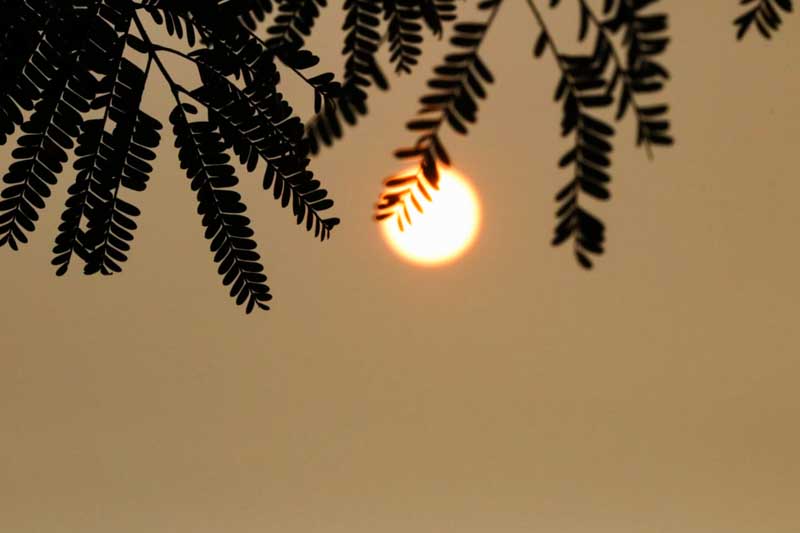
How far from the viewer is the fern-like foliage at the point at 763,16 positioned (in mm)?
335

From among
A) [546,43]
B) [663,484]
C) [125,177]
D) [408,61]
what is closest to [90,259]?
[125,177]

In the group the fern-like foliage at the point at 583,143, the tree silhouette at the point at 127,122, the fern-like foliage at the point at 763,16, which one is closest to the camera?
the fern-like foliage at the point at 583,143

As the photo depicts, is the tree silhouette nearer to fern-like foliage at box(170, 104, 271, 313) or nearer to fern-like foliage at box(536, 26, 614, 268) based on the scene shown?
fern-like foliage at box(170, 104, 271, 313)

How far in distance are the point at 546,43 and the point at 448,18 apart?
119 millimetres

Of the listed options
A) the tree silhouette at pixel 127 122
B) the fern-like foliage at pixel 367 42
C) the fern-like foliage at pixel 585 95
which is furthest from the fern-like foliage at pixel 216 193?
the fern-like foliage at pixel 585 95

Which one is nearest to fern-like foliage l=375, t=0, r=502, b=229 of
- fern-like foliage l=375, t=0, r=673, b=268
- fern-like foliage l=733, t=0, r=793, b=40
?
fern-like foliage l=375, t=0, r=673, b=268

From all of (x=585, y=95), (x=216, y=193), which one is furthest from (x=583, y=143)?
(x=216, y=193)

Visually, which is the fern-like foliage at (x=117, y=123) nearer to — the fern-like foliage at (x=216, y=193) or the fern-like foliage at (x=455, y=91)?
the fern-like foliage at (x=216, y=193)

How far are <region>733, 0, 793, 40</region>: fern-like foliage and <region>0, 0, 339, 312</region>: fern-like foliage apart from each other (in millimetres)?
188

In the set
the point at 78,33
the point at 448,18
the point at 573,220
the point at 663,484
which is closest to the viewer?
the point at 573,220

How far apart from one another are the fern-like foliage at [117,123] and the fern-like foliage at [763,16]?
0.19 metres

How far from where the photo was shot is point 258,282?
469 millimetres

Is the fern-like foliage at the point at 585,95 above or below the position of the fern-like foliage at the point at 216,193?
below

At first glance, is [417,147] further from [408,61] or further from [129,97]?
[129,97]
